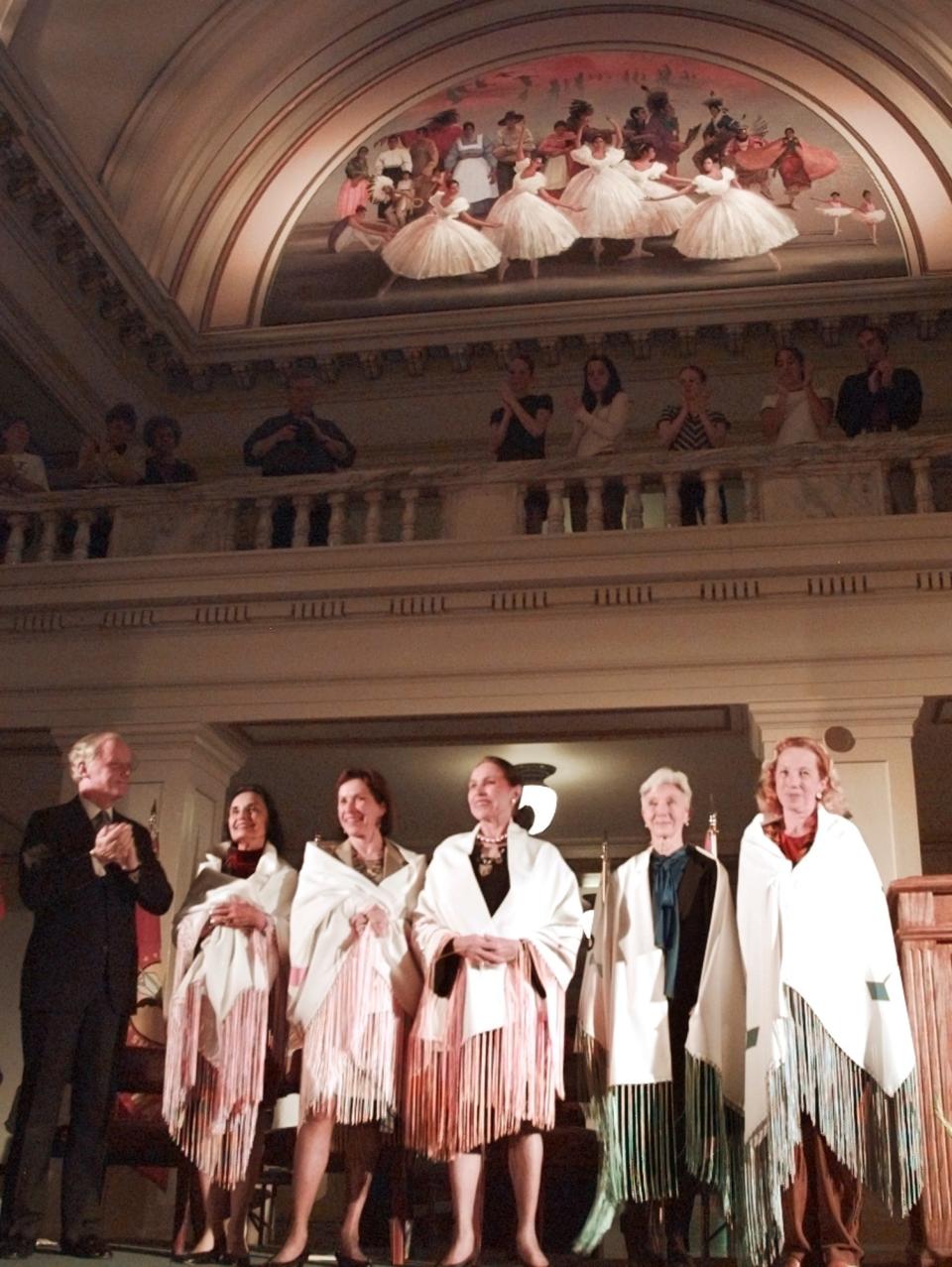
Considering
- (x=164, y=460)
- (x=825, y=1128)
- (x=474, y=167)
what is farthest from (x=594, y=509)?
(x=825, y=1128)

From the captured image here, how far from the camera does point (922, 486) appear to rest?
27.6 feet

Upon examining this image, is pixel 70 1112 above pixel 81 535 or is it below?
below

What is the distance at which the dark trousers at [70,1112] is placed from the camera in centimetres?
438

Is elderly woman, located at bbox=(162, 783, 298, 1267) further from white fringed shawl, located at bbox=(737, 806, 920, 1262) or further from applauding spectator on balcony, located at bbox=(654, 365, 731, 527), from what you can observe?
applauding spectator on balcony, located at bbox=(654, 365, 731, 527)

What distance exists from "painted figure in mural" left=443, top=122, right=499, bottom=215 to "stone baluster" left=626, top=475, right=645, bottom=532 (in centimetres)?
423

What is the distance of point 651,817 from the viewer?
184 inches

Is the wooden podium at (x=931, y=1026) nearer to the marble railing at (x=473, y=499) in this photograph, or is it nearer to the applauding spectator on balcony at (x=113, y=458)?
the marble railing at (x=473, y=499)

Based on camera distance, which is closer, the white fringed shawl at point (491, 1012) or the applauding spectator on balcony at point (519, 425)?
the white fringed shawl at point (491, 1012)

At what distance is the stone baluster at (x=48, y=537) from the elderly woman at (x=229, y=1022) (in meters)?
4.65

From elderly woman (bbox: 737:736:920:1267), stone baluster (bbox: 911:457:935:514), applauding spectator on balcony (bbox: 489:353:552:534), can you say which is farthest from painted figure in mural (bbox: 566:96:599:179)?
elderly woman (bbox: 737:736:920:1267)

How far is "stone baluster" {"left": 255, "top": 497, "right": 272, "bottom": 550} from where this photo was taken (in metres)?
8.97

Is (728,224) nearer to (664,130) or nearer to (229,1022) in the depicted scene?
(664,130)

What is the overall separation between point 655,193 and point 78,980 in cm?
893

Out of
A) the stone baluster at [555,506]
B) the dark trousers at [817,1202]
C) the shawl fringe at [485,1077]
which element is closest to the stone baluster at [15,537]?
the stone baluster at [555,506]
